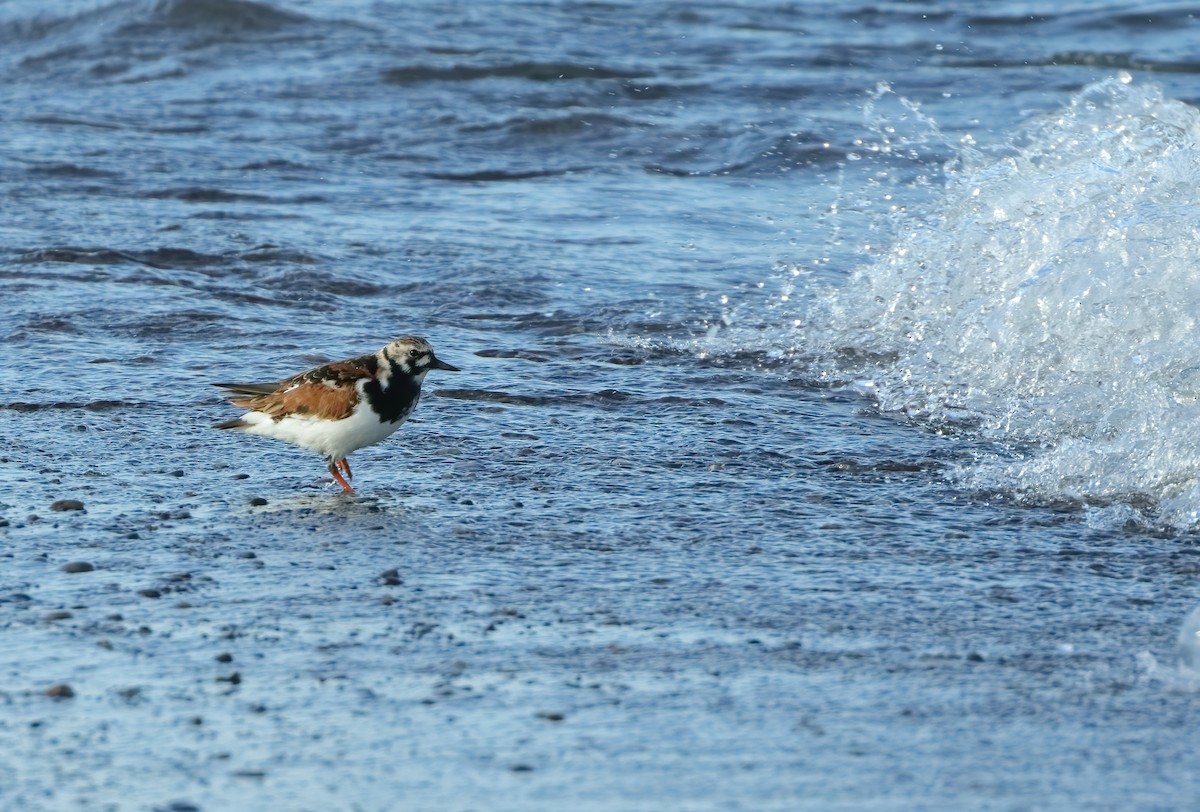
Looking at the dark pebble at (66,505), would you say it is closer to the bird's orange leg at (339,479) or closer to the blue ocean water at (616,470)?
the blue ocean water at (616,470)

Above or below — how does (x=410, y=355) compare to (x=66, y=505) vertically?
above

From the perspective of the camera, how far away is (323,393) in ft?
16.4

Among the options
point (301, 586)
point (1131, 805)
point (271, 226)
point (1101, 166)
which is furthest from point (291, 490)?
point (271, 226)

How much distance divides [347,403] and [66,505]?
827mm

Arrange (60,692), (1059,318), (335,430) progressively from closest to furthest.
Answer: (60,692) < (335,430) < (1059,318)

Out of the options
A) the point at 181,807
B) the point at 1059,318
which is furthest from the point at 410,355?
the point at 1059,318

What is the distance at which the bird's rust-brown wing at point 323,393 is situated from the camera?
16.2 feet

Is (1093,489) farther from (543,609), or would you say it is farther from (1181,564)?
(543,609)

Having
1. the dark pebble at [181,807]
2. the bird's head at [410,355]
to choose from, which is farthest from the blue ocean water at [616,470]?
the bird's head at [410,355]

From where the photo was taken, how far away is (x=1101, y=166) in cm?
711

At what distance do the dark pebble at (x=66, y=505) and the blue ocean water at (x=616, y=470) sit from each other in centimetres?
5

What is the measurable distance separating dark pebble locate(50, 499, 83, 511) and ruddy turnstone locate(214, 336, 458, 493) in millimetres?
645

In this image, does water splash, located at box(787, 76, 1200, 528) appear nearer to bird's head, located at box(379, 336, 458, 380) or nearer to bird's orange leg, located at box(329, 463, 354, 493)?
bird's head, located at box(379, 336, 458, 380)

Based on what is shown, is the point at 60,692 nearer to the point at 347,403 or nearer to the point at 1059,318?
the point at 347,403
